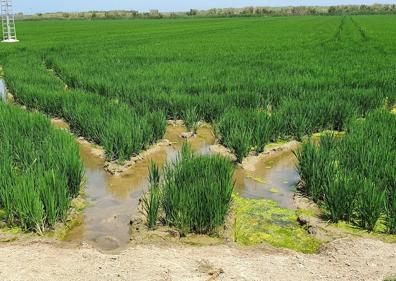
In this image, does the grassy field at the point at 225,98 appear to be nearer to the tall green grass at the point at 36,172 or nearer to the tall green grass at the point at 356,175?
the tall green grass at the point at 356,175

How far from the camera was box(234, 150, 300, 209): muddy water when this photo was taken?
16.5 ft

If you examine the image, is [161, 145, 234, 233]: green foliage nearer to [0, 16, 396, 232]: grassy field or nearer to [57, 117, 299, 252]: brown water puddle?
[57, 117, 299, 252]: brown water puddle

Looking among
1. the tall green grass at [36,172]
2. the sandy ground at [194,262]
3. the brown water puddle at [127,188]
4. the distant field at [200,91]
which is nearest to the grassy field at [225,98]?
the distant field at [200,91]

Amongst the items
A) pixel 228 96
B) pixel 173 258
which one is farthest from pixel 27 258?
pixel 228 96

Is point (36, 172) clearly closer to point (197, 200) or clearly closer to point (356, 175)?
point (197, 200)

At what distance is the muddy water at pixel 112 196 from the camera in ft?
13.5

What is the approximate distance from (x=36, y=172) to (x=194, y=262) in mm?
2000

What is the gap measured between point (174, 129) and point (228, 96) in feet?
4.31

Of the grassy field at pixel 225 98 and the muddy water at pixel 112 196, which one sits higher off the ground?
the grassy field at pixel 225 98

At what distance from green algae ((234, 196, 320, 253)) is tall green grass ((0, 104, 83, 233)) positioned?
1.59m

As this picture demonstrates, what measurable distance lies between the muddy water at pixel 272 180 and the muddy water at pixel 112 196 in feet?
3.31

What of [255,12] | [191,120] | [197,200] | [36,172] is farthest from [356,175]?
[255,12]

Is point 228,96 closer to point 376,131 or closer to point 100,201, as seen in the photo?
point 376,131

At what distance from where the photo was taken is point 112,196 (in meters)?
5.09
